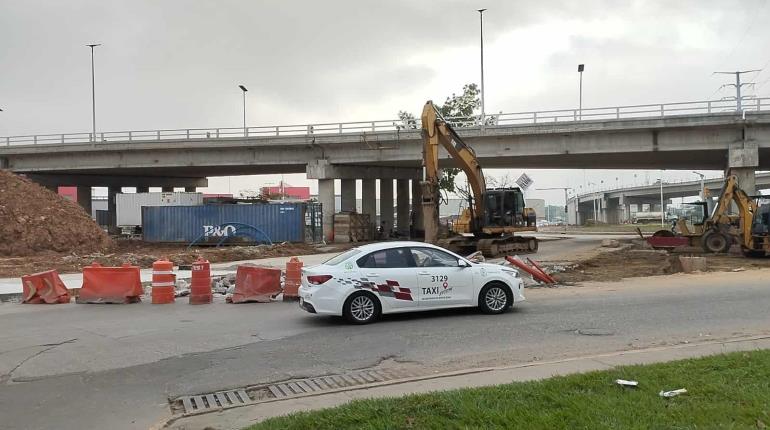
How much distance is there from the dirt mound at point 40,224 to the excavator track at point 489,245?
17.3m

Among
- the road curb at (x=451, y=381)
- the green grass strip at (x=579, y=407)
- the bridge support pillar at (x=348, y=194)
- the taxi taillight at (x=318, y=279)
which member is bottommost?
the road curb at (x=451, y=381)

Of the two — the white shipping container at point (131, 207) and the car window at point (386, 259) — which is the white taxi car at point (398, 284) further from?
the white shipping container at point (131, 207)

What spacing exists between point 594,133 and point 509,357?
100 ft

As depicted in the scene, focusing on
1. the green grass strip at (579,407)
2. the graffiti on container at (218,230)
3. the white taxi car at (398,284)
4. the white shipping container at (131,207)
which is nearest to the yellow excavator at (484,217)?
the white taxi car at (398,284)

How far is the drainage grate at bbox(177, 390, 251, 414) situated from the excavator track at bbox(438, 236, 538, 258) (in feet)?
64.2

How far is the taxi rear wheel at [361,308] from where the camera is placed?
10867 mm

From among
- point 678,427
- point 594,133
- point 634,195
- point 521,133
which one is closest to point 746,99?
point 594,133

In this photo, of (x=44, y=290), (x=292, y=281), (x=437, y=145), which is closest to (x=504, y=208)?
(x=437, y=145)

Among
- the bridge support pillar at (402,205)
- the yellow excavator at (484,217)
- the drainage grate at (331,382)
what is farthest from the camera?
the bridge support pillar at (402,205)

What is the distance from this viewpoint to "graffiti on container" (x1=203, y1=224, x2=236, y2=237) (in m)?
37.3

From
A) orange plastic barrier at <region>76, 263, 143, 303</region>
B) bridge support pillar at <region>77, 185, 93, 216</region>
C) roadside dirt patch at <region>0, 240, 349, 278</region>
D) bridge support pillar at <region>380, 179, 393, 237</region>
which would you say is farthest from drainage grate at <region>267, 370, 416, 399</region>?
bridge support pillar at <region>77, 185, 93, 216</region>

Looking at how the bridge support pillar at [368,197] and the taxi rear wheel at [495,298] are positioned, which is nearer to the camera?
the taxi rear wheel at [495,298]

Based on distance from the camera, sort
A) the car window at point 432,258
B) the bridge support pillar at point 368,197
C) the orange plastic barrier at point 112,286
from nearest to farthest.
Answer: the car window at point 432,258
the orange plastic barrier at point 112,286
the bridge support pillar at point 368,197

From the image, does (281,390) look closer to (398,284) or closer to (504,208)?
(398,284)
